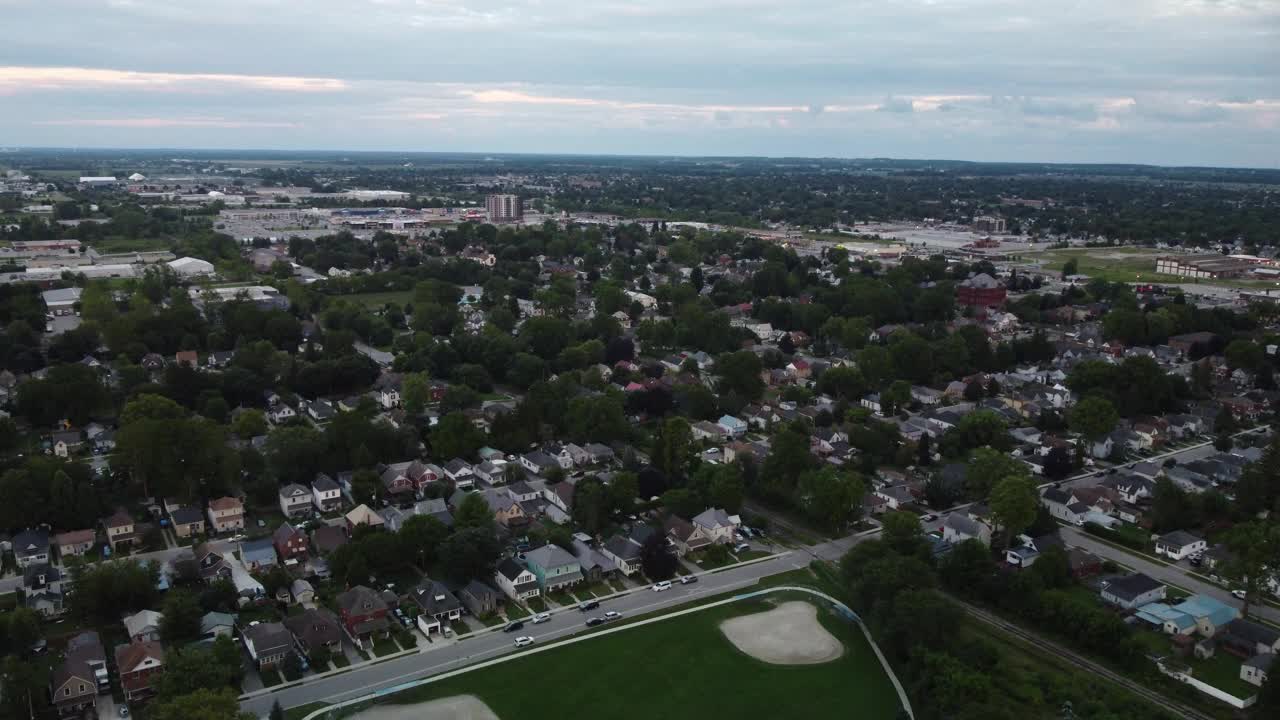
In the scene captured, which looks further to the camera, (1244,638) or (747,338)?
(747,338)

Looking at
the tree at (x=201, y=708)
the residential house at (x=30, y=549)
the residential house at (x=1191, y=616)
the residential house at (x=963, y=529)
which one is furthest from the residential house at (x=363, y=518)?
the residential house at (x=1191, y=616)

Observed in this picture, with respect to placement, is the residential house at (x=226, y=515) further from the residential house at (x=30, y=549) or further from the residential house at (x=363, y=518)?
the residential house at (x=30, y=549)

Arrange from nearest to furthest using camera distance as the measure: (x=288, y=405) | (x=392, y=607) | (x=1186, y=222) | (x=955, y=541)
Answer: (x=392, y=607), (x=955, y=541), (x=288, y=405), (x=1186, y=222)

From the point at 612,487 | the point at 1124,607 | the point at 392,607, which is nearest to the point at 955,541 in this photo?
the point at 1124,607

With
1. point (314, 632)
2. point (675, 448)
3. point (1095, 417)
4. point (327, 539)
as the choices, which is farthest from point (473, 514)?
point (1095, 417)

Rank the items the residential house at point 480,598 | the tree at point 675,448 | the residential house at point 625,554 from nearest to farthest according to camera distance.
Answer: the residential house at point 480,598 < the residential house at point 625,554 < the tree at point 675,448

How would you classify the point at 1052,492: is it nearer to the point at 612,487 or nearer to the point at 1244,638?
the point at 1244,638
